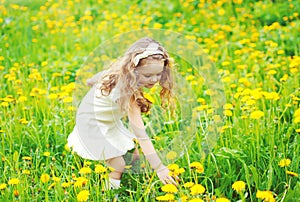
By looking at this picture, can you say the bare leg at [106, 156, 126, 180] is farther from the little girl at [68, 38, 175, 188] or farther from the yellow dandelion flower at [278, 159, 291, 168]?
the yellow dandelion flower at [278, 159, 291, 168]

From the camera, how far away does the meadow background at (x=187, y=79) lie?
2100mm

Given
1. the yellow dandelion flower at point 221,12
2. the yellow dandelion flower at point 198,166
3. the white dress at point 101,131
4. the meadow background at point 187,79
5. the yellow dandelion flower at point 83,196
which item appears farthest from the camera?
the yellow dandelion flower at point 221,12

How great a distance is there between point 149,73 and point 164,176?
15.8 inches

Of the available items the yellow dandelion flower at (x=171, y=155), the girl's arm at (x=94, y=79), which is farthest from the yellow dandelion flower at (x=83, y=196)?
the girl's arm at (x=94, y=79)

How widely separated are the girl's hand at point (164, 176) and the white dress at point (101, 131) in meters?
0.20

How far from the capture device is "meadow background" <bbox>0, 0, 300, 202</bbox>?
6.89 feet

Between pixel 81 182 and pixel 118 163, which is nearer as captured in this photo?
pixel 81 182

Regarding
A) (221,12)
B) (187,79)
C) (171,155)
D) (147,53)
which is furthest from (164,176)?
(221,12)

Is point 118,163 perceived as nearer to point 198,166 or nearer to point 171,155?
point 171,155

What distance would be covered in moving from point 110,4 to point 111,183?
3085mm

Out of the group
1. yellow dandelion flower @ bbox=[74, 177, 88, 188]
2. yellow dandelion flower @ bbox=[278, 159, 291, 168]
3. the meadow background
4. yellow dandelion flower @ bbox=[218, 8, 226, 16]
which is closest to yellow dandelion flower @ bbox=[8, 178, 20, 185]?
the meadow background

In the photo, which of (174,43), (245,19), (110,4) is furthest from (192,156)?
(110,4)

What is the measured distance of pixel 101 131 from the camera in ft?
7.49

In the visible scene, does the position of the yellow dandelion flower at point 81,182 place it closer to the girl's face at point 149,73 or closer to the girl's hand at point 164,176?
the girl's hand at point 164,176
